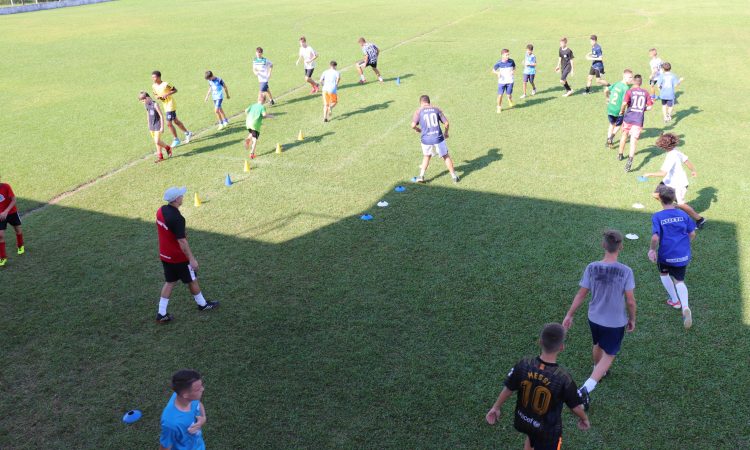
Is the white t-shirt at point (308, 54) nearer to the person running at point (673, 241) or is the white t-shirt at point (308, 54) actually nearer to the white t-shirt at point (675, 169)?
the white t-shirt at point (675, 169)

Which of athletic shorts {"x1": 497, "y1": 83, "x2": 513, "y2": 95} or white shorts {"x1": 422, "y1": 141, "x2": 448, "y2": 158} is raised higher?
athletic shorts {"x1": 497, "y1": 83, "x2": 513, "y2": 95}

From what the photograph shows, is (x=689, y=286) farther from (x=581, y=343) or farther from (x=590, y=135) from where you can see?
(x=590, y=135)

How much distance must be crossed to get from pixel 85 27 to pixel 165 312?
43279 millimetres

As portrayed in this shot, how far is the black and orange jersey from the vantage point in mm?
5008

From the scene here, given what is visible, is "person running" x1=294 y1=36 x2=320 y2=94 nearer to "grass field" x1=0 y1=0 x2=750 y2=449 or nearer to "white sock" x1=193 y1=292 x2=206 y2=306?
"grass field" x1=0 y1=0 x2=750 y2=449

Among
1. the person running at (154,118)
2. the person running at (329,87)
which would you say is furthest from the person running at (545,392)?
the person running at (329,87)

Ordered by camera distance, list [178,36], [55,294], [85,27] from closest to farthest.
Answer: [55,294]
[178,36]
[85,27]

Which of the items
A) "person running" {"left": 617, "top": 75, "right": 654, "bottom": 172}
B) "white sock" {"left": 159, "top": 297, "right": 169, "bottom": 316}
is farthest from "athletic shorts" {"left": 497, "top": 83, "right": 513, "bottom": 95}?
"white sock" {"left": 159, "top": 297, "right": 169, "bottom": 316}

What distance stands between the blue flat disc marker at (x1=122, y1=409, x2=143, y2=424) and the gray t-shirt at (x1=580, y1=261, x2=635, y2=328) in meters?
5.55

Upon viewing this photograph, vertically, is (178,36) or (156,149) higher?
(178,36)

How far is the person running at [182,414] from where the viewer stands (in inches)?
193

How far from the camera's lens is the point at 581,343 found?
7.95 meters

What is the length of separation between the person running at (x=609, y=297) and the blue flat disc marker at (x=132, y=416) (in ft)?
17.1

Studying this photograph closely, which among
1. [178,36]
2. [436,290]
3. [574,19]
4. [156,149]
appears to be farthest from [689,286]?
[178,36]
